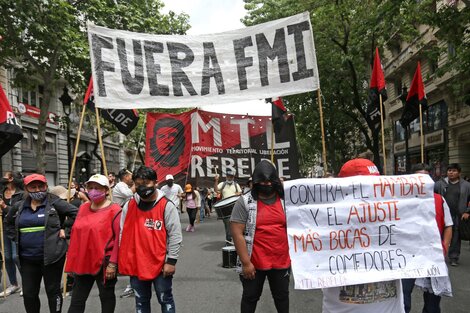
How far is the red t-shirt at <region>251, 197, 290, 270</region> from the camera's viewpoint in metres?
3.77

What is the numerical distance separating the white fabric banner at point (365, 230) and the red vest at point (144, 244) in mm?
1318

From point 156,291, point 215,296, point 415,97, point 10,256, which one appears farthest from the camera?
point 415,97

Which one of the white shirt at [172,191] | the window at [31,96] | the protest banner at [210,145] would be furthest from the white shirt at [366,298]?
the window at [31,96]

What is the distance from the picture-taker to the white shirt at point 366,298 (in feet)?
9.26

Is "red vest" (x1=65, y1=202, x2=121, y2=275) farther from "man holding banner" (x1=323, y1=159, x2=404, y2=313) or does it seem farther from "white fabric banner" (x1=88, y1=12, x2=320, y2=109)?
"man holding banner" (x1=323, y1=159, x2=404, y2=313)

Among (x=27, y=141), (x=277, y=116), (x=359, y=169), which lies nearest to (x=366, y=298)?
(x=359, y=169)

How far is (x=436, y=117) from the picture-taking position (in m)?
24.5

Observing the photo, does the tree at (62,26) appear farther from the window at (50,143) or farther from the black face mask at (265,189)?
the black face mask at (265,189)

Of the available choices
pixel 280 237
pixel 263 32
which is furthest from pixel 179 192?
pixel 280 237

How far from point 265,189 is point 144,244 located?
1183mm

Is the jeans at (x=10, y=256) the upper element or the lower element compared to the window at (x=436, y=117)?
lower

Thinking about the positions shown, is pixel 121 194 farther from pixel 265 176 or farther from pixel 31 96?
pixel 31 96

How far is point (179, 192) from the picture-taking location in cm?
1027

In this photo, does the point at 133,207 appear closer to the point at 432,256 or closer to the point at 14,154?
the point at 432,256
